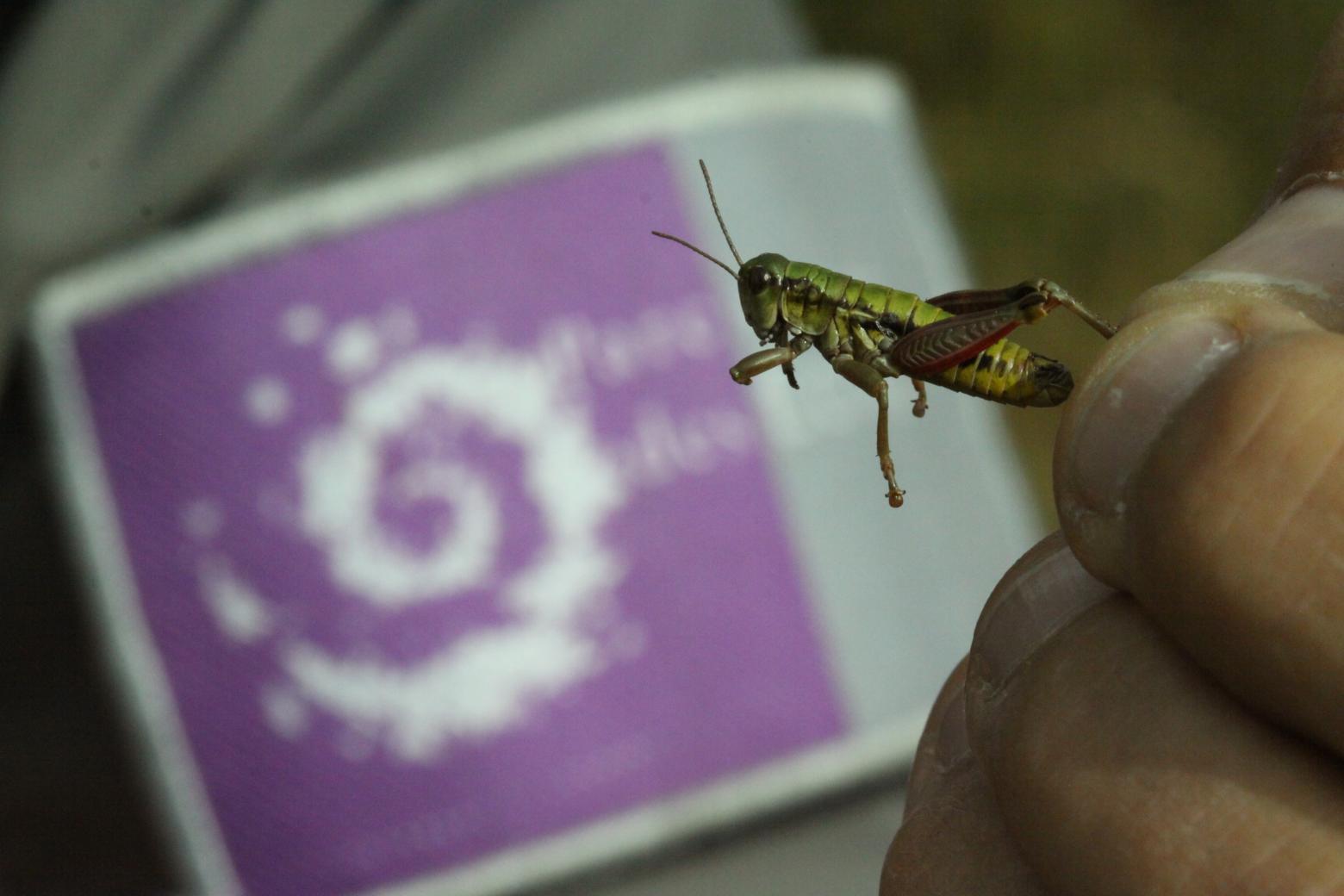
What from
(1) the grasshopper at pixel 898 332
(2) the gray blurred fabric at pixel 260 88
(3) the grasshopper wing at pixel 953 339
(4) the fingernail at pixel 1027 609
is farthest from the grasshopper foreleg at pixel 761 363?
(2) the gray blurred fabric at pixel 260 88

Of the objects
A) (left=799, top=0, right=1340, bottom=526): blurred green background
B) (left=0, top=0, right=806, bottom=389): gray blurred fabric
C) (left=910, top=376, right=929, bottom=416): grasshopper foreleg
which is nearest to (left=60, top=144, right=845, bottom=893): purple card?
(left=0, top=0, right=806, bottom=389): gray blurred fabric

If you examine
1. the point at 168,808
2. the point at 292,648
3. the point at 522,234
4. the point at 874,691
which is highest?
the point at 522,234

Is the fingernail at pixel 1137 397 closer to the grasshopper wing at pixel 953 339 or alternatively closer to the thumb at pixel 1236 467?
the thumb at pixel 1236 467

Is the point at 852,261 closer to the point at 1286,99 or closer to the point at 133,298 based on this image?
the point at 133,298

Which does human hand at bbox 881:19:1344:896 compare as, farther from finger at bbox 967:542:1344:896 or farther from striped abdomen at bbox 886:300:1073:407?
striped abdomen at bbox 886:300:1073:407

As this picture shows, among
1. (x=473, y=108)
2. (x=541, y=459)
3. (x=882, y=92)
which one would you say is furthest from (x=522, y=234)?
(x=882, y=92)

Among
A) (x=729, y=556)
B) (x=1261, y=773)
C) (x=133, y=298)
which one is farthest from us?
(x=729, y=556)
